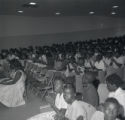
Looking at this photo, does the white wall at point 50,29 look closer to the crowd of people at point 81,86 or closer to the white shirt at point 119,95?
the crowd of people at point 81,86

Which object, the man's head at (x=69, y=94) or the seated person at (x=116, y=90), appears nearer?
the man's head at (x=69, y=94)

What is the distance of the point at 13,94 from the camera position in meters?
7.28

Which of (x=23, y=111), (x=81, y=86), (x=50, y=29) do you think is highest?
(x=50, y=29)

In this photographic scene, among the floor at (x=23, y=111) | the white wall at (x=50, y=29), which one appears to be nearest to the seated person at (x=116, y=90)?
the floor at (x=23, y=111)

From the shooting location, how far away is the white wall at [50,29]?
1528 centimetres

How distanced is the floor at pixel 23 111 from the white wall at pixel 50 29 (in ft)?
27.4

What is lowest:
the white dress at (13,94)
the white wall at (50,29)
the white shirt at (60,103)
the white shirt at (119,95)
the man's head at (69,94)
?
the white dress at (13,94)

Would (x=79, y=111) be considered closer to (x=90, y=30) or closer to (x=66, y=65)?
(x=66, y=65)

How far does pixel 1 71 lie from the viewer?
454 inches

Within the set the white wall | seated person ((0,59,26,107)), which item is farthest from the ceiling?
the white wall

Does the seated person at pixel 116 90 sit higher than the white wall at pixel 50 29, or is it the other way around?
the white wall at pixel 50 29

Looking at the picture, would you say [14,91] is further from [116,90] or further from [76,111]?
[76,111]

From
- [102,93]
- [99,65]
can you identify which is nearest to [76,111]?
[102,93]

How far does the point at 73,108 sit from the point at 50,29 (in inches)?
551
